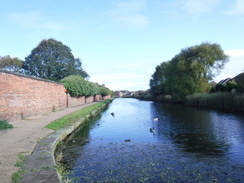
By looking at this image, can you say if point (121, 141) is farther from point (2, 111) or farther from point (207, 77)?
point (207, 77)

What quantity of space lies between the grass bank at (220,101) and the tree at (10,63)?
1387 inches

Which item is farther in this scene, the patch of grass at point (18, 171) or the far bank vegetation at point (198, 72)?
the far bank vegetation at point (198, 72)

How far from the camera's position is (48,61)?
4762cm

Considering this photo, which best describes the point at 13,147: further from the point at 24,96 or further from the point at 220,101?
the point at 220,101

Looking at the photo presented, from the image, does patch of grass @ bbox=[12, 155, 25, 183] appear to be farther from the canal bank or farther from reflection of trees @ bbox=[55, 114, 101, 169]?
reflection of trees @ bbox=[55, 114, 101, 169]

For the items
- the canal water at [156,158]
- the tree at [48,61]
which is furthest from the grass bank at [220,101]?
the tree at [48,61]

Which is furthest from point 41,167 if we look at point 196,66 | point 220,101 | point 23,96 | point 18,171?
point 196,66

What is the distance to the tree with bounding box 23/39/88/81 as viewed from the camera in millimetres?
46750

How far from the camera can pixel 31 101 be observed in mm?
15305

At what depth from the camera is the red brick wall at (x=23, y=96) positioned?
11.7m

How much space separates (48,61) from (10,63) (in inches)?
313

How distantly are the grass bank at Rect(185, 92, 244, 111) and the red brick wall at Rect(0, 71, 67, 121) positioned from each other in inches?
711

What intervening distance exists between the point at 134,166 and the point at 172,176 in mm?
1191

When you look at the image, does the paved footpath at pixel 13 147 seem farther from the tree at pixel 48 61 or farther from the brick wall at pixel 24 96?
the tree at pixel 48 61
